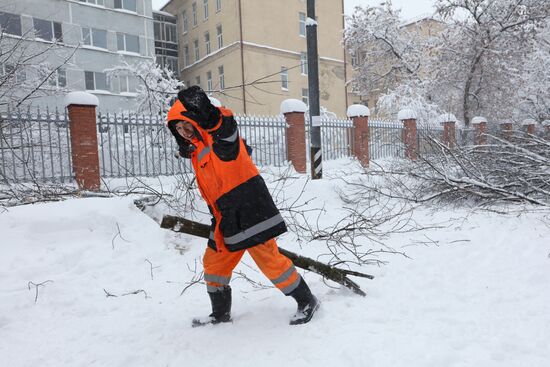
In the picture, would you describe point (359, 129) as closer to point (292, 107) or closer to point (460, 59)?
point (292, 107)

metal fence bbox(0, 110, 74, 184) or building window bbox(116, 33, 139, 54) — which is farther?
building window bbox(116, 33, 139, 54)

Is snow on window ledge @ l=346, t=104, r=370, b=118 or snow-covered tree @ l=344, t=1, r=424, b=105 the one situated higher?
snow-covered tree @ l=344, t=1, r=424, b=105

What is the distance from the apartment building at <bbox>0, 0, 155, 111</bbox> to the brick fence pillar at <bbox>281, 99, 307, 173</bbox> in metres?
14.0

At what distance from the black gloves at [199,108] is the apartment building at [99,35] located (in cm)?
2004

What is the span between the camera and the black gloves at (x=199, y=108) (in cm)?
220

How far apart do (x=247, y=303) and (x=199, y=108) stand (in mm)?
1504

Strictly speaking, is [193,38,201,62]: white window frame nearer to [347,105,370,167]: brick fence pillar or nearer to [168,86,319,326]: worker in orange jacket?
[347,105,370,167]: brick fence pillar

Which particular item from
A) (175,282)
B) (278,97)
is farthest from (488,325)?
(278,97)

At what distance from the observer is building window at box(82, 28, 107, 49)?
2169 cm

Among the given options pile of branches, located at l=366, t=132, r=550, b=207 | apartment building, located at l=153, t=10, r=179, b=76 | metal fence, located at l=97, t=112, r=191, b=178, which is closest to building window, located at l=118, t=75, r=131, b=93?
apartment building, located at l=153, t=10, r=179, b=76

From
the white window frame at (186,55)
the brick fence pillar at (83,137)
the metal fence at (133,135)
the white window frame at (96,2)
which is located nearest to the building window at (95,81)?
the white window frame at (96,2)

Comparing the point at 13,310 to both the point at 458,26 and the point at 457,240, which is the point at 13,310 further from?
the point at 458,26

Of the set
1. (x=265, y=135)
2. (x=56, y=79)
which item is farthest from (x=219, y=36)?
(x=265, y=135)

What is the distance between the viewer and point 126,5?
76.3ft
